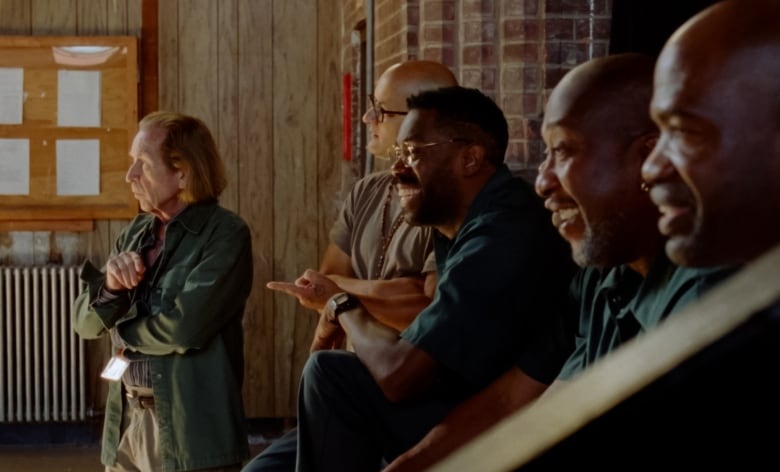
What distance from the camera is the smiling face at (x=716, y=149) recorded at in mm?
1179

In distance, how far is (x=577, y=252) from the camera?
1836 millimetres

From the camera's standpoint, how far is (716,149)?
4.03 feet

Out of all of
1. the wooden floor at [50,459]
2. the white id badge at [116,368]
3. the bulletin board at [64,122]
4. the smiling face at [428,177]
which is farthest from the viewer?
the bulletin board at [64,122]

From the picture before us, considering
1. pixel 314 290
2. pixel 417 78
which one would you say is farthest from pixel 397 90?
pixel 314 290

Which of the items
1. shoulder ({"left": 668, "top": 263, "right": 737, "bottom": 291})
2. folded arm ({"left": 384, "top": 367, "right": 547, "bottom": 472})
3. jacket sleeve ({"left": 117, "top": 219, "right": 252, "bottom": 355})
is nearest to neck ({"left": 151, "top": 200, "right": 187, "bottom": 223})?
jacket sleeve ({"left": 117, "top": 219, "right": 252, "bottom": 355})

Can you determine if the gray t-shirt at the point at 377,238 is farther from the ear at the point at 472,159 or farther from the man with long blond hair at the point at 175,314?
the man with long blond hair at the point at 175,314

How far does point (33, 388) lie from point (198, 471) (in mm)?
2898

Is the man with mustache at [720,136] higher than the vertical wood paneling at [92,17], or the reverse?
the vertical wood paneling at [92,17]

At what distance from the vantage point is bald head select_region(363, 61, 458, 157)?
3.42 m

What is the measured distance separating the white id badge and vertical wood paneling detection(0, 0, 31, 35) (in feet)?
10.2

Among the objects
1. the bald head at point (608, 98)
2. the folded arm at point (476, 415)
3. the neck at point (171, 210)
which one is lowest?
the folded arm at point (476, 415)

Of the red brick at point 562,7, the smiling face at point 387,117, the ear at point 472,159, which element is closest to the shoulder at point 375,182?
the smiling face at point 387,117

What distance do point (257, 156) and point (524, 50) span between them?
2889 millimetres

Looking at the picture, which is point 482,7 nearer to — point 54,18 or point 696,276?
point 696,276
